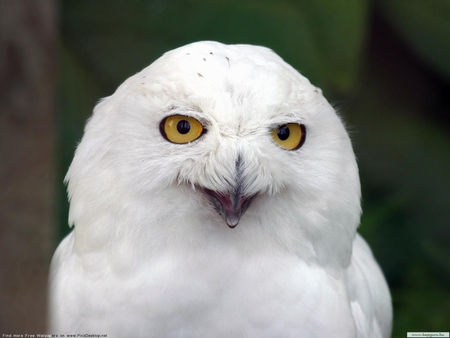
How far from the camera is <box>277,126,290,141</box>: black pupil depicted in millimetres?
1527

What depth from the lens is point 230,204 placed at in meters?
1.52

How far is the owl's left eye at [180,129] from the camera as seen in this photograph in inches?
58.2

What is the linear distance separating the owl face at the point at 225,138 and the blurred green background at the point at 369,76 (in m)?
0.89

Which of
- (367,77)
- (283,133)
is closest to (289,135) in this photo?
(283,133)

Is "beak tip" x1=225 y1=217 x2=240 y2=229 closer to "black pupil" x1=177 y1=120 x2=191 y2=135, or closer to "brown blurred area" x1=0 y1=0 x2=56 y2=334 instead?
"black pupil" x1=177 y1=120 x2=191 y2=135

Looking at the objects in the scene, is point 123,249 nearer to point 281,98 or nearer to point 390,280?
point 281,98

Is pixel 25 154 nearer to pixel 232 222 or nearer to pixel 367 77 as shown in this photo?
pixel 232 222

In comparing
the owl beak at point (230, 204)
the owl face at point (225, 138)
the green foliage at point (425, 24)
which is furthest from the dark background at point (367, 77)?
the owl beak at point (230, 204)

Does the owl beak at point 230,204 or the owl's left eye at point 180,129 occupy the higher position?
the owl's left eye at point 180,129

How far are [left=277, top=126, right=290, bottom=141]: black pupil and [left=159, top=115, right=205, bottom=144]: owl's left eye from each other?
187 mm

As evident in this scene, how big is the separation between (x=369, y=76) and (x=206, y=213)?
221cm

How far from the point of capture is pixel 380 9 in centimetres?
311

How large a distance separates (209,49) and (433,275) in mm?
2137

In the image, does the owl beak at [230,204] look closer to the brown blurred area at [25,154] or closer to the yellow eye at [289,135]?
the yellow eye at [289,135]
